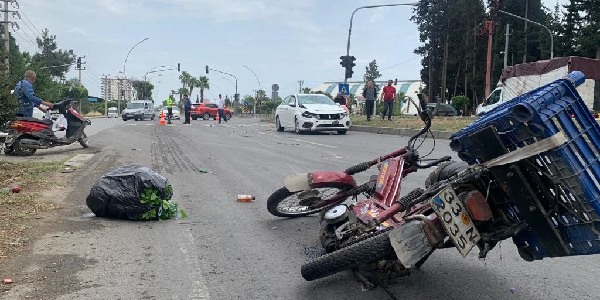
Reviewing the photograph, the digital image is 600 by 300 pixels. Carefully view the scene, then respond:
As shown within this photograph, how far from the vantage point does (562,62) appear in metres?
23.5

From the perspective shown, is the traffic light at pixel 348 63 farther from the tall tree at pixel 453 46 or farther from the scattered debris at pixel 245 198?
the tall tree at pixel 453 46

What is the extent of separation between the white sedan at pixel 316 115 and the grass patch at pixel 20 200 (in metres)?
11.7

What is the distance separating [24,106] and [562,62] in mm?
20939

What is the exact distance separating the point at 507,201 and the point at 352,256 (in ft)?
3.40

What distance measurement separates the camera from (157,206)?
20.1 feet

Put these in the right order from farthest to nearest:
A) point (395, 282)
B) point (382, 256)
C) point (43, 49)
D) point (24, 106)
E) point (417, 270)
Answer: point (43, 49) → point (24, 106) → point (417, 270) → point (395, 282) → point (382, 256)

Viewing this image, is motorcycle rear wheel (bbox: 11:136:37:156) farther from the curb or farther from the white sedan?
the curb

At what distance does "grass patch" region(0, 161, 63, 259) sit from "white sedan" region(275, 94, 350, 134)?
11.7 metres

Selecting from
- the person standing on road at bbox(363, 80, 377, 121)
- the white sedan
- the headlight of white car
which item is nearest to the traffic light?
the person standing on road at bbox(363, 80, 377, 121)

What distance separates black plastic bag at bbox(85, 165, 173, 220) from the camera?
235 inches

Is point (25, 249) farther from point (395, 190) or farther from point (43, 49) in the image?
point (43, 49)

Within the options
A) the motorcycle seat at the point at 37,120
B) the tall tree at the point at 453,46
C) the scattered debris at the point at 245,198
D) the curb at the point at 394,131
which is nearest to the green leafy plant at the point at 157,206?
the scattered debris at the point at 245,198

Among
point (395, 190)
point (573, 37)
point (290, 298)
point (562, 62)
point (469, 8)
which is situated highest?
point (469, 8)

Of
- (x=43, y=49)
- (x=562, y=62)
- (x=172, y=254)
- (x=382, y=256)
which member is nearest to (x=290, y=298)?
(x=382, y=256)
